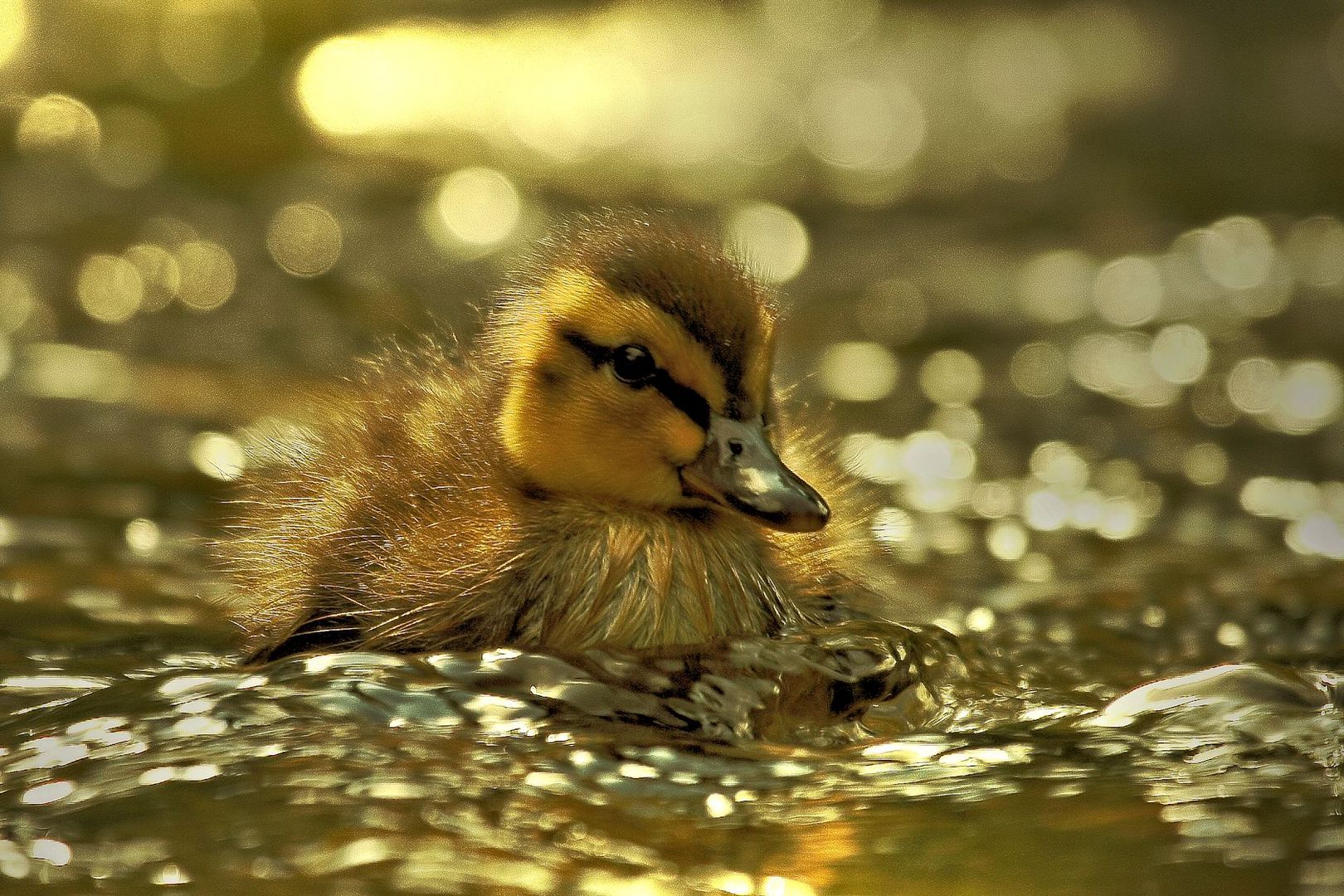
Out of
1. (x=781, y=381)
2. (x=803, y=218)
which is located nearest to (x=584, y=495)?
(x=781, y=381)

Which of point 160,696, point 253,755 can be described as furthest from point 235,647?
point 253,755

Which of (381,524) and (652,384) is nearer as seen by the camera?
(652,384)

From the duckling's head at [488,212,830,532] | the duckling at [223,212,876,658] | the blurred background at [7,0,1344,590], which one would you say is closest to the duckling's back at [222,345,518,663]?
the duckling at [223,212,876,658]

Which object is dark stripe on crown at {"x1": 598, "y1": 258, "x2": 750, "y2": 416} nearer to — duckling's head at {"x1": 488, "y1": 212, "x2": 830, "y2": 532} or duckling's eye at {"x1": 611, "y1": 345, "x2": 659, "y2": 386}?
duckling's head at {"x1": 488, "y1": 212, "x2": 830, "y2": 532}

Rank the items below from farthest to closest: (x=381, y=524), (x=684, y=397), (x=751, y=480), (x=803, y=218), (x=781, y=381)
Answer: (x=803, y=218) → (x=781, y=381) → (x=381, y=524) → (x=684, y=397) → (x=751, y=480)

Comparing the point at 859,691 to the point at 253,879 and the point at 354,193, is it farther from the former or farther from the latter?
the point at 354,193

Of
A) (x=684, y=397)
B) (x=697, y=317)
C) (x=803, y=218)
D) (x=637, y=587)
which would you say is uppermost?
(x=803, y=218)

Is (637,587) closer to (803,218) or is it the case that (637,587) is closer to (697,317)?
(697,317)

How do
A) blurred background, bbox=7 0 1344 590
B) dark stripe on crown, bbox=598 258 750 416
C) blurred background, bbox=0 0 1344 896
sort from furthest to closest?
blurred background, bbox=7 0 1344 590, dark stripe on crown, bbox=598 258 750 416, blurred background, bbox=0 0 1344 896
